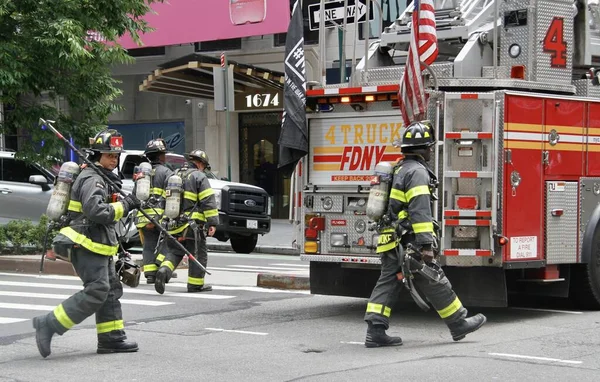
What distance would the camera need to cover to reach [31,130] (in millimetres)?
16984

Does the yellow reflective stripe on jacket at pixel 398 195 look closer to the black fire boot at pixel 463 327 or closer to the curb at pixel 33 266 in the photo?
the black fire boot at pixel 463 327

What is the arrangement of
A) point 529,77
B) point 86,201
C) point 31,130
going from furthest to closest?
1. point 31,130
2. point 529,77
3. point 86,201

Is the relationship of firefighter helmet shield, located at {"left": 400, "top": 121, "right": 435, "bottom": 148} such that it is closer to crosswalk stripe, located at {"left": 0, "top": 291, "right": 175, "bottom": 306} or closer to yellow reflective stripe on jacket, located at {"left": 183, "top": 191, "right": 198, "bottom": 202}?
crosswalk stripe, located at {"left": 0, "top": 291, "right": 175, "bottom": 306}

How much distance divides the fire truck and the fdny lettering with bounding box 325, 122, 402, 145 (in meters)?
0.01

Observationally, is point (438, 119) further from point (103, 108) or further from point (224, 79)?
point (224, 79)

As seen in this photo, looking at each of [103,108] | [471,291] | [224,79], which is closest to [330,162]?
[471,291]

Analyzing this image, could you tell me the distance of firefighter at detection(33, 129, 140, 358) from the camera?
27.2 ft

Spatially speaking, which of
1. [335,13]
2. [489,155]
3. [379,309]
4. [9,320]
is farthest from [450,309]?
[335,13]

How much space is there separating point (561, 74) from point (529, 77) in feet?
1.49

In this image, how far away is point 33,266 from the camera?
15.5m

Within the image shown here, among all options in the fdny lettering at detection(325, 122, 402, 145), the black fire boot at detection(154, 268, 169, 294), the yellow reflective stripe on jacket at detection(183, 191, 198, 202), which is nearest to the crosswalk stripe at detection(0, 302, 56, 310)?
the black fire boot at detection(154, 268, 169, 294)

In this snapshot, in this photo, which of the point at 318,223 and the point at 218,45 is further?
the point at 218,45

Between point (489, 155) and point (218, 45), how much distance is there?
18.7 metres

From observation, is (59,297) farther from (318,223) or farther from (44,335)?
(44,335)
